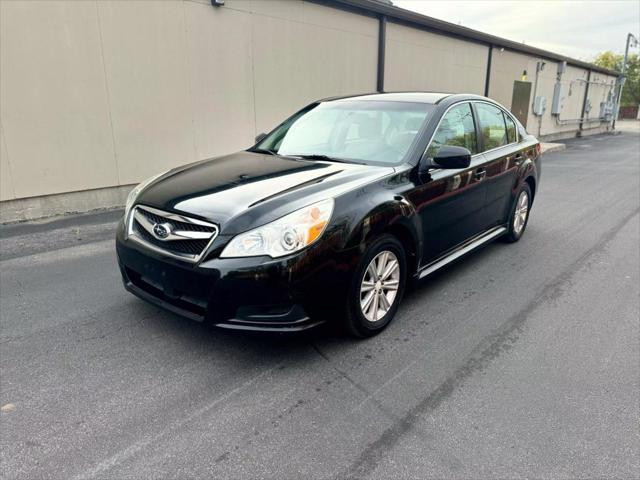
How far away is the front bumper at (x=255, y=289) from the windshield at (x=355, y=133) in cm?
120

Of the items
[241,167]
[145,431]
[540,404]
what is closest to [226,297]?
[145,431]

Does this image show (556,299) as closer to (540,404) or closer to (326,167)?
(540,404)

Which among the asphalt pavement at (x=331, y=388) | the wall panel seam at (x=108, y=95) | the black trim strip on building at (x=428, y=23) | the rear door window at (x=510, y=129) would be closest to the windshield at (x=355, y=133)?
the asphalt pavement at (x=331, y=388)

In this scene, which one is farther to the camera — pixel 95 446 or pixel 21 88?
pixel 21 88

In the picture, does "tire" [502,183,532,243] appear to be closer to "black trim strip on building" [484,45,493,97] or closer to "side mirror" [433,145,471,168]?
"side mirror" [433,145,471,168]

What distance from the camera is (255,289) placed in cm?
266

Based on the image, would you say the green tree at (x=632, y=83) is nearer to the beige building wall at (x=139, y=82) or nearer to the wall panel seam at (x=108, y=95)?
the beige building wall at (x=139, y=82)

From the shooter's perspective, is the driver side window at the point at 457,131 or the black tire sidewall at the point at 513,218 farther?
the black tire sidewall at the point at 513,218

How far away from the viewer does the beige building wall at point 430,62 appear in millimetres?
11914

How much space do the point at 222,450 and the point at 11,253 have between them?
4.05 metres

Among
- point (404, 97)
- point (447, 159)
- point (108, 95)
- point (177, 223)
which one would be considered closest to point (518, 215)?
point (404, 97)

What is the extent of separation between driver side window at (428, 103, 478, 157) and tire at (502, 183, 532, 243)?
128 cm

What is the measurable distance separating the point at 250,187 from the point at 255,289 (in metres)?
0.77

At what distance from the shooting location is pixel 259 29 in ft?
27.4
